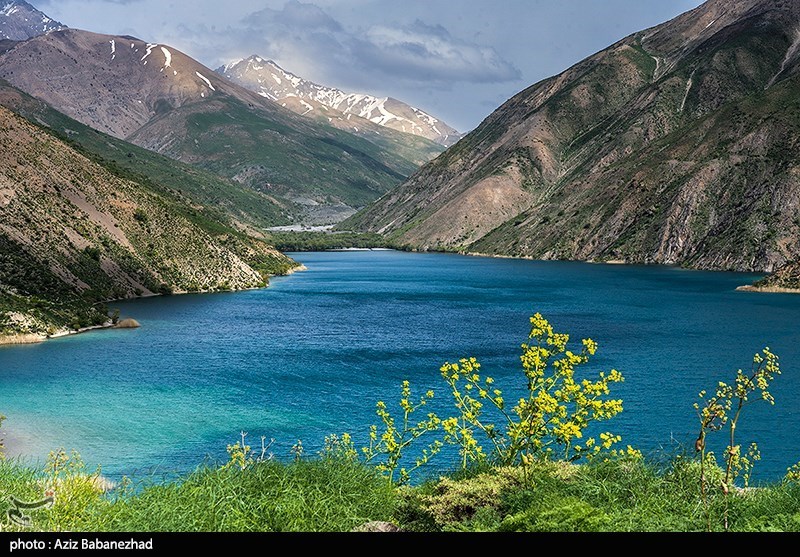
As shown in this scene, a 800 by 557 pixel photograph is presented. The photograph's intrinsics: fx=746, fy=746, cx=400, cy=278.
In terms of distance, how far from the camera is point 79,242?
117m

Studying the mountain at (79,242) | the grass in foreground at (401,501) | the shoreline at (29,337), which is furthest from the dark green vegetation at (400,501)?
the mountain at (79,242)

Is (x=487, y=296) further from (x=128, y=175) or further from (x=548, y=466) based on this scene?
(x=548, y=466)

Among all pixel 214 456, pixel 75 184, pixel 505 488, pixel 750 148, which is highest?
pixel 750 148

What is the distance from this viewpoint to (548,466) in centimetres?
2033

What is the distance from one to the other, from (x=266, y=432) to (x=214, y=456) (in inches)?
248

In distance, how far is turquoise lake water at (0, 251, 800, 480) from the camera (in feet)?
151

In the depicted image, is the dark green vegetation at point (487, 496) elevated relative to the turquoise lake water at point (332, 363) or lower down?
elevated

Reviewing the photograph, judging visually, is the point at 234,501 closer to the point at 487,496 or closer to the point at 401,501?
the point at 401,501

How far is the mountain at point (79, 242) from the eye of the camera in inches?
3696

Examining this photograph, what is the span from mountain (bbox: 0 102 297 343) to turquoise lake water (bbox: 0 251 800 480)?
19.4ft

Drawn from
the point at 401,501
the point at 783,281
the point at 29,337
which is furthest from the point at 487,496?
the point at 783,281

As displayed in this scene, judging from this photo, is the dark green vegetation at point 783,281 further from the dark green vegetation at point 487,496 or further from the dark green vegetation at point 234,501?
the dark green vegetation at point 234,501

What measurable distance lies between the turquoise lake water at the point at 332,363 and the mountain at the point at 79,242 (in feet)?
19.4

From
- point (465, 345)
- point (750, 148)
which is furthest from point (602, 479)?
point (750, 148)
